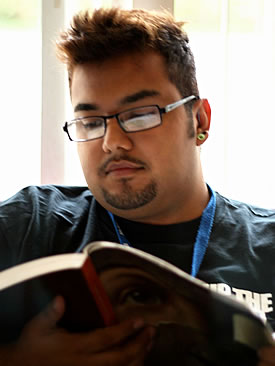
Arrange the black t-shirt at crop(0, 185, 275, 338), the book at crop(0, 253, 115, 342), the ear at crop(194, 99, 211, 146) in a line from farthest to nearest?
the ear at crop(194, 99, 211, 146) → the black t-shirt at crop(0, 185, 275, 338) → the book at crop(0, 253, 115, 342)

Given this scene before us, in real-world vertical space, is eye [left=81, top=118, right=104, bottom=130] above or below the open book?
above

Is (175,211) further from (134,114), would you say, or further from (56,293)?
(56,293)

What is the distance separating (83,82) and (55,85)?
0.41 metres

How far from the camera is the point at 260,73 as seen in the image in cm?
159

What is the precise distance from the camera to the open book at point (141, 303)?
59 centimetres

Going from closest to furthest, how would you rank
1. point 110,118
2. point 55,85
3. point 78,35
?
1. point 110,118
2. point 78,35
3. point 55,85

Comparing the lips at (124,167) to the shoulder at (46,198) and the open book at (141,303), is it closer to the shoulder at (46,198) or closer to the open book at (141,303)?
the shoulder at (46,198)

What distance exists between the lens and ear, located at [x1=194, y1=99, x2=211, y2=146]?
130 centimetres

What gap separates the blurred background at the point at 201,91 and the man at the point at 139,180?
313 millimetres

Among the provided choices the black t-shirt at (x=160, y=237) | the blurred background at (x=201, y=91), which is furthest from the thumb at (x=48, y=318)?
the blurred background at (x=201, y=91)

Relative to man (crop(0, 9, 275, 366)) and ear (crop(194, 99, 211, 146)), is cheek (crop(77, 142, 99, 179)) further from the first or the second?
ear (crop(194, 99, 211, 146))

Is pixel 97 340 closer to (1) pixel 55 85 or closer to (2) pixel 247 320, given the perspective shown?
(2) pixel 247 320

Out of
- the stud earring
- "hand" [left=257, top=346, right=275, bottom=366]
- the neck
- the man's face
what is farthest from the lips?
"hand" [left=257, top=346, right=275, bottom=366]

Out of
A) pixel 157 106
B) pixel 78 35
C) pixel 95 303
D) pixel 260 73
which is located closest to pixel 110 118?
pixel 157 106
